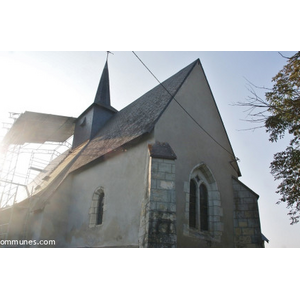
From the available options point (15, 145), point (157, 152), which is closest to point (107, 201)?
point (157, 152)

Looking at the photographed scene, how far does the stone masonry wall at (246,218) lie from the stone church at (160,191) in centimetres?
3

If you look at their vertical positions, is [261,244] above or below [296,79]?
below

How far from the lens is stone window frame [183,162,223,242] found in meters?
8.81

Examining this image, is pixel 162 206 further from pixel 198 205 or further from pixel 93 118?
pixel 93 118

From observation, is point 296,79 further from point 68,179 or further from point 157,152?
point 68,179

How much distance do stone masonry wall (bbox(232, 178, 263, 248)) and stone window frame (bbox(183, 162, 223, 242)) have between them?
95 centimetres

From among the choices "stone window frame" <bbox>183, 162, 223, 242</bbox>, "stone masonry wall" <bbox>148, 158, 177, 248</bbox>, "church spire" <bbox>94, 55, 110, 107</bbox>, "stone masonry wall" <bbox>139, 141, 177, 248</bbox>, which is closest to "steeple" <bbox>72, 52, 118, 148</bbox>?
"church spire" <bbox>94, 55, 110, 107</bbox>

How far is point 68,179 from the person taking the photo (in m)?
12.2

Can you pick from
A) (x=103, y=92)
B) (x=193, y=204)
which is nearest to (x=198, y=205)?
(x=193, y=204)

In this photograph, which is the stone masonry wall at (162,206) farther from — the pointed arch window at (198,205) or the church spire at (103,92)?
the church spire at (103,92)

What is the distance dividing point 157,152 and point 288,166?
3.50 m

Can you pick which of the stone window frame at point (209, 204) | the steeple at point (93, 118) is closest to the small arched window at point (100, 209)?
the stone window frame at point (209, 204)

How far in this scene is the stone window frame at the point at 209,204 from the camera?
8.81m

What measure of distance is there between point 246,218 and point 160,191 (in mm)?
4487
